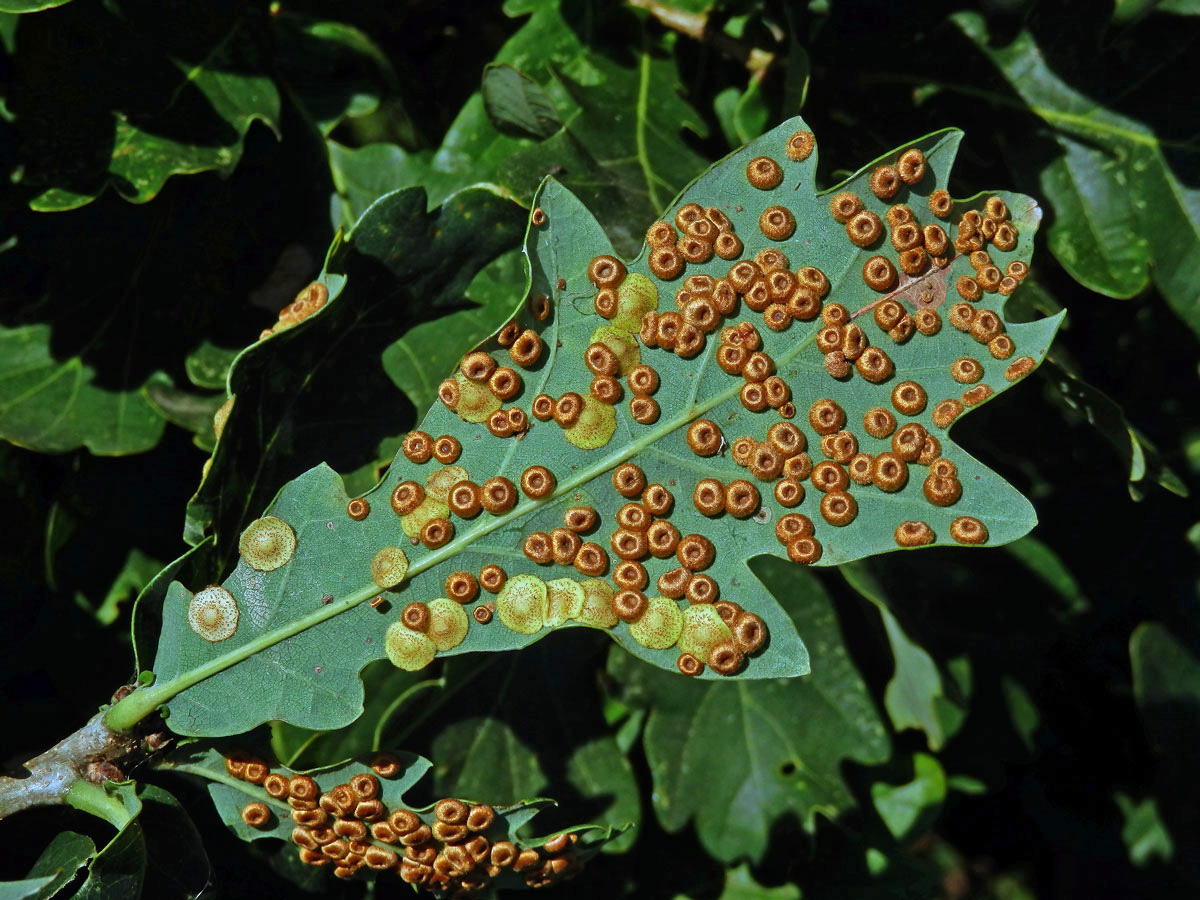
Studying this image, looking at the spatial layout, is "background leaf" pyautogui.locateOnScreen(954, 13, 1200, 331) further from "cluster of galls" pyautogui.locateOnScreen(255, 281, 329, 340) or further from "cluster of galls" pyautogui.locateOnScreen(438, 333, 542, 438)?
"cluster of galls" pyautogui.locateOnScreen(255, 281, 329, 340)

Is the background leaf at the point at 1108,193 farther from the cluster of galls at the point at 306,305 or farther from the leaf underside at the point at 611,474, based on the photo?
the cluster of galls at the point at 306,305

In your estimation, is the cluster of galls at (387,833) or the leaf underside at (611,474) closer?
the leaf underside at (611,474)

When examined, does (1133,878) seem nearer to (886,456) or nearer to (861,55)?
(886,456)

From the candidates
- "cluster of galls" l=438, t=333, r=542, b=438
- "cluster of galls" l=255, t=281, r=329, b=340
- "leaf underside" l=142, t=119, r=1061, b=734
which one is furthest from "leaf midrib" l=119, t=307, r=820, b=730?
"cluster of galls" l=255, t=281, r=329, b=340

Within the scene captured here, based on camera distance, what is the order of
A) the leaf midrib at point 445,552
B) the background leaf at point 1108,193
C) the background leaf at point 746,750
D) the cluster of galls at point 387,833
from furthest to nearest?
the background leaf at point 746,750, the background leaf at point 1108,193, the cluster of galls at point 387,833, the leaf midrib at point 445,552

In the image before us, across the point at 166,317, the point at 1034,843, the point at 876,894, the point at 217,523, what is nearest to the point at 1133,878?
the point at 1034,843

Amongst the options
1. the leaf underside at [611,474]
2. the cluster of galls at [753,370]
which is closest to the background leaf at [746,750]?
the leaf underside at [611,474]

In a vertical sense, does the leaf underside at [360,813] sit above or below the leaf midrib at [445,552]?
below
